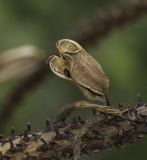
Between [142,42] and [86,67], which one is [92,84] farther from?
[142,42]

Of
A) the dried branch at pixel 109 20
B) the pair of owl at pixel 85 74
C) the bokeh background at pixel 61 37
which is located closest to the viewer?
the pair of owl at pixel 85 74

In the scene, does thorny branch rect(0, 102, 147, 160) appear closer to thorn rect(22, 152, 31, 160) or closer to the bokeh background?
thorn rect(22, 152, 31, 160)

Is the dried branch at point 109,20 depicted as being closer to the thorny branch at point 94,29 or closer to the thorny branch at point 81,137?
the thorny branch at point 94,29

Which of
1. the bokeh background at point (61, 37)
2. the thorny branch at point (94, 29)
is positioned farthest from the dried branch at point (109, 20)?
the bokeh background at point (61, 37)

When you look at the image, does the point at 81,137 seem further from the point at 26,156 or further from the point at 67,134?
the point at 26,156

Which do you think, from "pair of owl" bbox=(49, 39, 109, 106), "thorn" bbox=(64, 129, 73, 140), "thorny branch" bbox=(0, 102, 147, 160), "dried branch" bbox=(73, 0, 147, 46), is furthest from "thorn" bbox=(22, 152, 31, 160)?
"dried branch" bbox=(73, 0, 147, 46)

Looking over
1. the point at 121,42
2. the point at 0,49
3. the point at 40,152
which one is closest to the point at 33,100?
the point at 0,49
